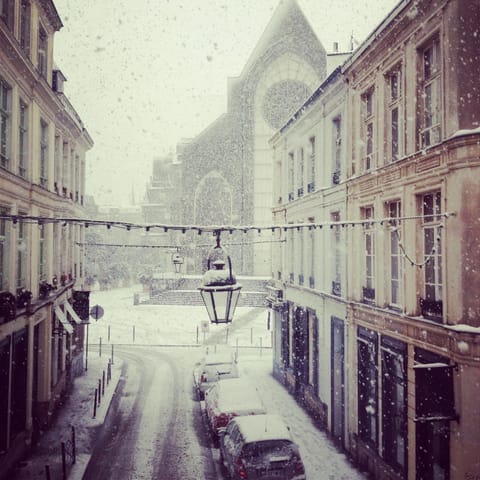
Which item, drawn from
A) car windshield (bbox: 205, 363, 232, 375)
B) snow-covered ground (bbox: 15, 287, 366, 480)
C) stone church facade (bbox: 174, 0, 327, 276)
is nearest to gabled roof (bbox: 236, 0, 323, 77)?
stone church facade (bbox: 174, 0, 327, 276)

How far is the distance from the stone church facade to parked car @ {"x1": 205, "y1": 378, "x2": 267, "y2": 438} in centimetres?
2768

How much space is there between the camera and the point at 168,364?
78.2ft

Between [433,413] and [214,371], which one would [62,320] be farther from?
[433,413]

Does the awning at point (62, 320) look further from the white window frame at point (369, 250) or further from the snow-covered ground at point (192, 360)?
the white window frame at point (369, 250)

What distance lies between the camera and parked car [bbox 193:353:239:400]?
57.9 ft

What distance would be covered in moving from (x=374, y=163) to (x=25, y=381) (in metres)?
10.8

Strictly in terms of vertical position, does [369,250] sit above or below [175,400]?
above

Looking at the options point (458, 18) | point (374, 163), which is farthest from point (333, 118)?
point (458, 18)

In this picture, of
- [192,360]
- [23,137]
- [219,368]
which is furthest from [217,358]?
[23,137]

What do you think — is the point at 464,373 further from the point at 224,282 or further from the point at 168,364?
the point at 168,364

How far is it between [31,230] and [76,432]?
593 centimetres

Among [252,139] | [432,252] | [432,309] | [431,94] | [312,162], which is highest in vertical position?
[252,139]

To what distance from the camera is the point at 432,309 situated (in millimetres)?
9367

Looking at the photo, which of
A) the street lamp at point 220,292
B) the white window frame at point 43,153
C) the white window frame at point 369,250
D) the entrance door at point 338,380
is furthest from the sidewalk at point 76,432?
the white window frame at point 369,250
